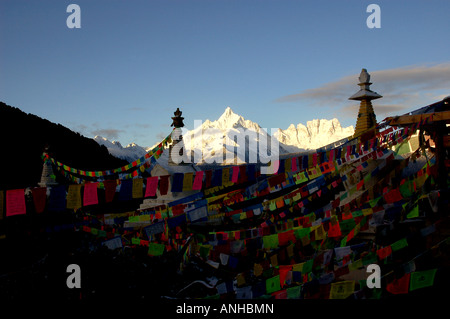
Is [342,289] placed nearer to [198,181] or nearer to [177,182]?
[198,181]

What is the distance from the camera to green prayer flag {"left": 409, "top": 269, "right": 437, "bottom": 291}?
706 centimetres

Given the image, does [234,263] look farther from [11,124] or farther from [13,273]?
A: [11,124]

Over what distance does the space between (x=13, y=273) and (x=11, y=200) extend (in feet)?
4.86

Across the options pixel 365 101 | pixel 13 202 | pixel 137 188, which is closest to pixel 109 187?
pixel 137 188

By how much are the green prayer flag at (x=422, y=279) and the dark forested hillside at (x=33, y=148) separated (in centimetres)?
3182

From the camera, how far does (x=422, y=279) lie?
7.12 m

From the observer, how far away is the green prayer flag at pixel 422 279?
706cm

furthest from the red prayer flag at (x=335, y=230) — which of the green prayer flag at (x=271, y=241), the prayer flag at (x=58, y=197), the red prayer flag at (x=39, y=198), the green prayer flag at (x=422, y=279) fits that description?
the red prayer flag at (x=39, y=198)

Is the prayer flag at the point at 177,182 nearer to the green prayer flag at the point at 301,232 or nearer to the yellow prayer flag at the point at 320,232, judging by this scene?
the green prayer flag at the point at 301,232

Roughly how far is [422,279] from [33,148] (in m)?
39.5

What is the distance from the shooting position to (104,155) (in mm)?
47562

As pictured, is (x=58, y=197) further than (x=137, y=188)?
No

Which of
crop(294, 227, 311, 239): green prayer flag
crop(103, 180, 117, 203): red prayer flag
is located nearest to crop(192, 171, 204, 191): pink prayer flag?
crop(103, 180, 117, 203): red prayer flag
